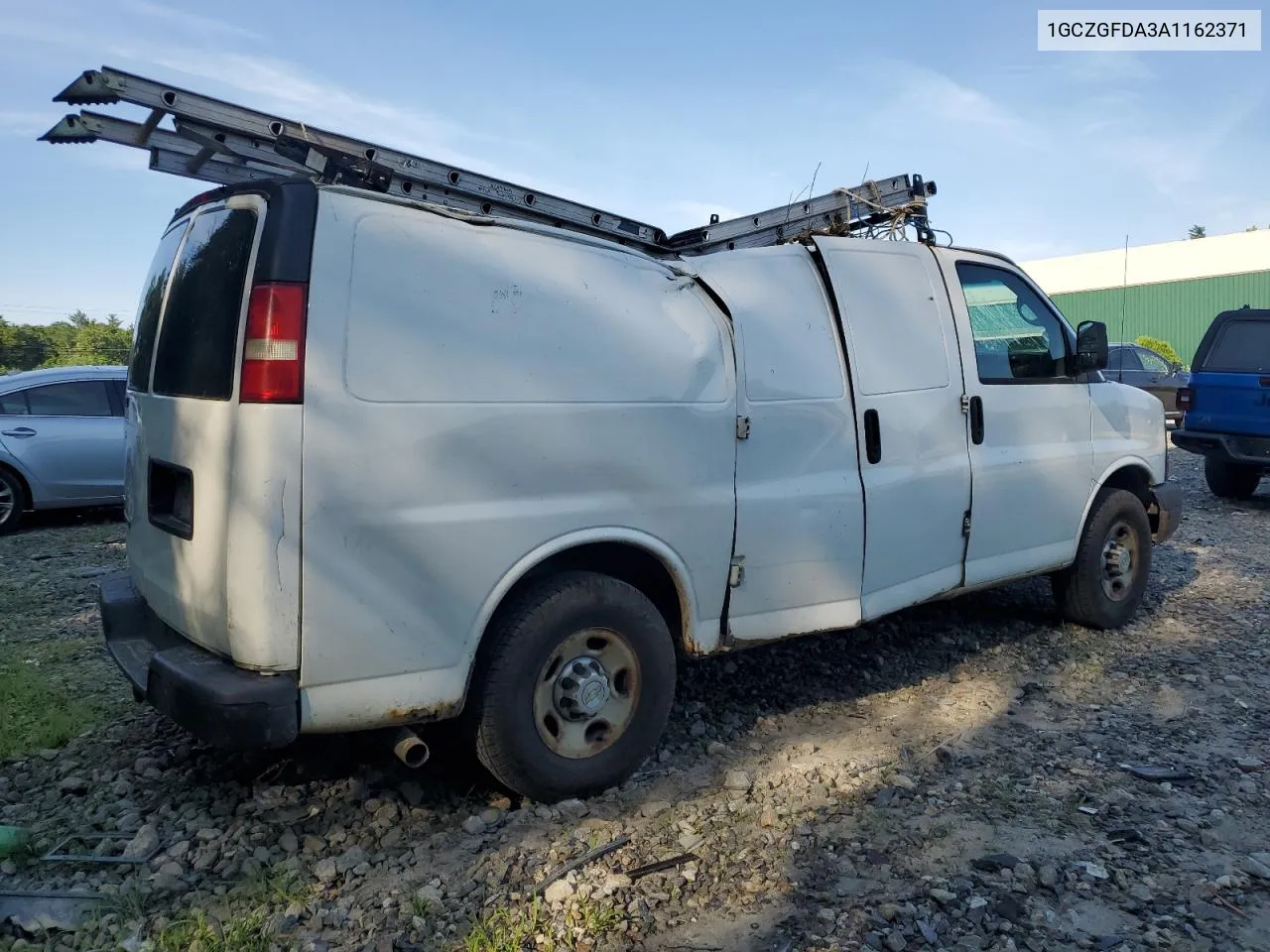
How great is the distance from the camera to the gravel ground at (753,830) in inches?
105

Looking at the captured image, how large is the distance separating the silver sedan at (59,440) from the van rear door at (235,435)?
6.54m

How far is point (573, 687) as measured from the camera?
330cm

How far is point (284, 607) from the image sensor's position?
9.02ft

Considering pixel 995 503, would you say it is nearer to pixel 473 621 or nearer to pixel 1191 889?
pixel 1191 889

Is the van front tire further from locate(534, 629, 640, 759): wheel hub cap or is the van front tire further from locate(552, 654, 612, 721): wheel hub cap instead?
locate(552, 654, 612, 721): wheel hub cap

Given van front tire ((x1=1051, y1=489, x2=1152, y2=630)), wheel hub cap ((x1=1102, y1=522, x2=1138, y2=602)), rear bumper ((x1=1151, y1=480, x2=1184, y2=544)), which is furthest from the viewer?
rear bumper ((x1=1151, y1=480, x2=1184, y2=544))

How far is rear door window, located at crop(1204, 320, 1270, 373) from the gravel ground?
21.0 ft

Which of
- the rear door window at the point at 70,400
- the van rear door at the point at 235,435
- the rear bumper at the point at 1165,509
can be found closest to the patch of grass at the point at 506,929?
the van rear door at the point at 235,435

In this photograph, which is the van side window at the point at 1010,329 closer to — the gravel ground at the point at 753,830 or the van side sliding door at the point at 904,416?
the van side sliding door at the point at 904,416

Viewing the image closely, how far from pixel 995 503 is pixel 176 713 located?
147 inches

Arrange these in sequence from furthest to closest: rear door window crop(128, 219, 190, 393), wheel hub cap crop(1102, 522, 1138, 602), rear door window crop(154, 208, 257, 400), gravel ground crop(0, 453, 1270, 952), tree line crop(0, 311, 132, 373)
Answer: tree line crop(0, 311, 132, 373) → wheel hub cap crop(1102, 522, 1138, 602) → rear door window crop(128, 219, 190, 393) → rear door window crop(154, 208, 257, 400) → gravel ground crop(0, 453, 1270, 952)

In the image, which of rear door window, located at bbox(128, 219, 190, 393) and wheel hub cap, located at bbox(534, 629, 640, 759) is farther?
rear door window, located at bbox(128, 219, 190, 393)

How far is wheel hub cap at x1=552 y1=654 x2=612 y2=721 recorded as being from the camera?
3.29 meters

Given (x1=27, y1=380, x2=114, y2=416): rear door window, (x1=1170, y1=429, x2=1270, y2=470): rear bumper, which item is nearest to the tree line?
(x1=27, y1=380, x2=114, y2=416): rear door window
